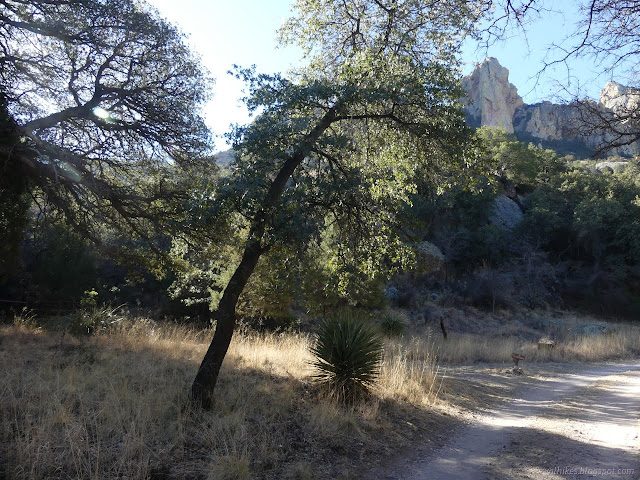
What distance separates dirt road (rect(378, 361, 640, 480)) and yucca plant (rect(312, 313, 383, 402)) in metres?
1.62

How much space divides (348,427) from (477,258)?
114 ft

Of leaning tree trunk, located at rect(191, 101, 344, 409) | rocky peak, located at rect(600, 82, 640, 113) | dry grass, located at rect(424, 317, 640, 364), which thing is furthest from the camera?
dry grass, located at rect(424, 317, 640, 364)

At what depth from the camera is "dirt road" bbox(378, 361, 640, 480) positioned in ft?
14.7

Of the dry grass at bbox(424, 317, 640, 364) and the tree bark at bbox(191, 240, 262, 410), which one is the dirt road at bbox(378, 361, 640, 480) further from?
the dry grass at bbox(424, 317, 640, 364)

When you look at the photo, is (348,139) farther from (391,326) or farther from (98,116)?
(391,326)

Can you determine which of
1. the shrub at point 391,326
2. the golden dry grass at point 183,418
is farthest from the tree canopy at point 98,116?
the shrub at point 391,326

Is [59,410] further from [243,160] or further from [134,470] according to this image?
[243,160]

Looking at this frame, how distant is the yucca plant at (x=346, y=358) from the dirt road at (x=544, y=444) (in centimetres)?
162

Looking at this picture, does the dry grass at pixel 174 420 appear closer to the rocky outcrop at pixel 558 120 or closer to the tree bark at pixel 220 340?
the tree bark at pixel 220 340

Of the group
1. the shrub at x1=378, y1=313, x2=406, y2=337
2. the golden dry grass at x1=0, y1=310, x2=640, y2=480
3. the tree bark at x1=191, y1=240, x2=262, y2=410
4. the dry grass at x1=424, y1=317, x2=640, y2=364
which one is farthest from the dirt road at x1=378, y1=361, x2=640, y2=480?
the shrub at x1=378, y1=313, x2=406, y2=337

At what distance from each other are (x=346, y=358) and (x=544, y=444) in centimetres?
294

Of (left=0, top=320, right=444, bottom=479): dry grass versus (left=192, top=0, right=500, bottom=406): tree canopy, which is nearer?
(left=0, top=320, right=444, bottom=479): dry grass

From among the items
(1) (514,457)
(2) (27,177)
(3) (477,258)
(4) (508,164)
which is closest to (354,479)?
(1) (514,457)

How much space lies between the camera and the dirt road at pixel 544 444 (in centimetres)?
448
